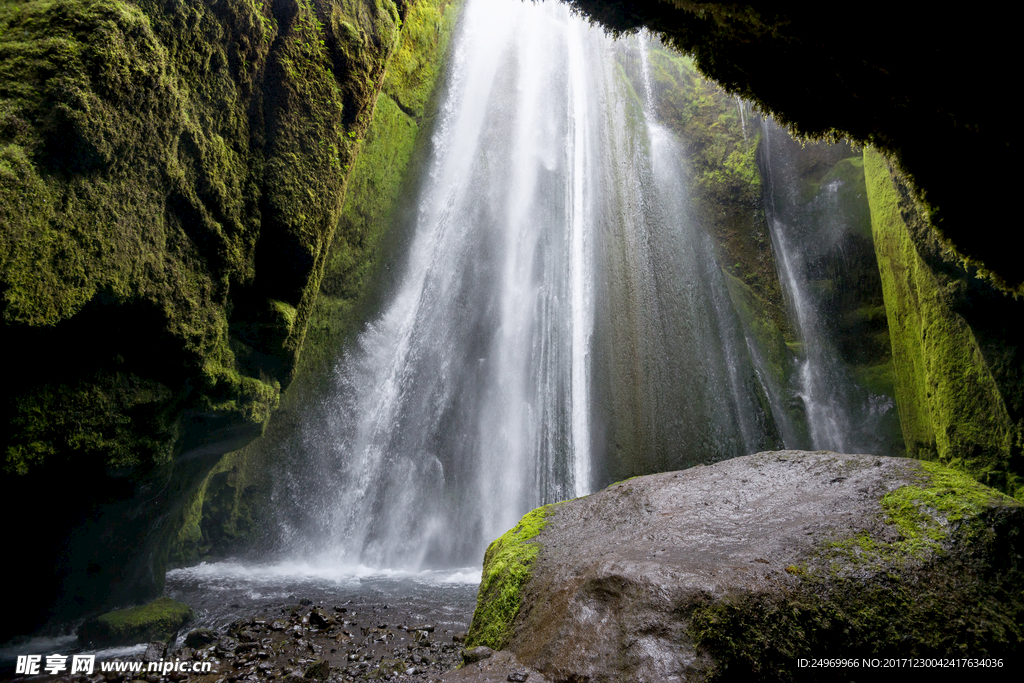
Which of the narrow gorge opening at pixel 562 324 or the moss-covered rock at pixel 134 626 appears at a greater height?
the narrow gorge opening at pixel 562 324

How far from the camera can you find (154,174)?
213 inches

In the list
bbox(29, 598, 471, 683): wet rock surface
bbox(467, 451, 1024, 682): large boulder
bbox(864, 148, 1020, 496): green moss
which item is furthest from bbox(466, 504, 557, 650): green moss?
bbox(864, 148, 1020, 496): green moss

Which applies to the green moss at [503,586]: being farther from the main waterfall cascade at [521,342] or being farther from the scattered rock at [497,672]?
the main waterfall cascade at [521,342]

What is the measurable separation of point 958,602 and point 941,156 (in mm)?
2759

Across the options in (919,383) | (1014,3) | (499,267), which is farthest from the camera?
(499,267)

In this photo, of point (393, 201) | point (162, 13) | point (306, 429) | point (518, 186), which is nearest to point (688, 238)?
point (518, 186)

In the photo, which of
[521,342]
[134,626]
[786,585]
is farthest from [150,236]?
[521,342]

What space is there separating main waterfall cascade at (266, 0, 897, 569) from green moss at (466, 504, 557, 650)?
27.9 feet

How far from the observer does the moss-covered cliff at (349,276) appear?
11.2 m

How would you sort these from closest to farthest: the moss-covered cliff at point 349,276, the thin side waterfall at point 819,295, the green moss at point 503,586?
the green moss at point 503,586
the moss-covered cliff at point 349,276
the thin side waterfall at point 819,295

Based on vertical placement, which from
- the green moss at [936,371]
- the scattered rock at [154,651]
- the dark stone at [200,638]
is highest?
the green moss at [936,371]

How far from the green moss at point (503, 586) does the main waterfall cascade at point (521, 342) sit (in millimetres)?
8495

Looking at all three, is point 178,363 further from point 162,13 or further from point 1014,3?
point 1014,3

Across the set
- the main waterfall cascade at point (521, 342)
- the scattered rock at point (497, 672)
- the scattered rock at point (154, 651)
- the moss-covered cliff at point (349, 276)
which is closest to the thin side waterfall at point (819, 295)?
the main waterfall cascade at point (521, 342)
